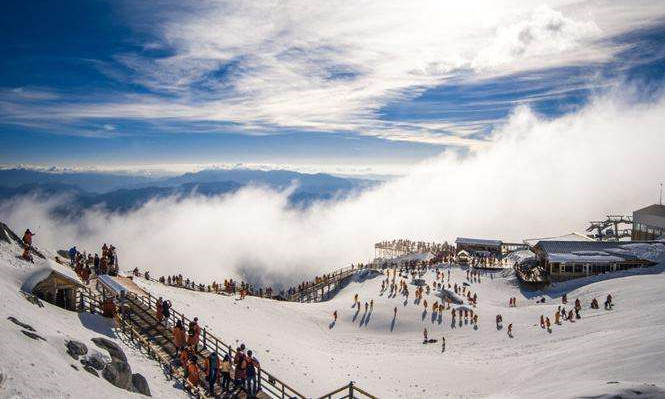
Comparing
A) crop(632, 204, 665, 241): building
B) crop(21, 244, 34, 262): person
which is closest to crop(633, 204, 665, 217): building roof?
crop(632, 204, 665, 241): building

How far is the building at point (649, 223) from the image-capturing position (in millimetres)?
59803

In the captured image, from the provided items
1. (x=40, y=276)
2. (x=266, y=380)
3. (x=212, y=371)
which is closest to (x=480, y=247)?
(x=266, y=380)

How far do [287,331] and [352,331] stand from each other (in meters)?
6.54

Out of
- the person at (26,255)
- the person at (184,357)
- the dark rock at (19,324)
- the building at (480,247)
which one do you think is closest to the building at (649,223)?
the building at (480,247)

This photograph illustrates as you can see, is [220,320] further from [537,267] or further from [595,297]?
[537,267]

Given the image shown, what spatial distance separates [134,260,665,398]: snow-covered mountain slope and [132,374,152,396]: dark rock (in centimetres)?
819

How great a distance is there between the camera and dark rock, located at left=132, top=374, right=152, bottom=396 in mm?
14078

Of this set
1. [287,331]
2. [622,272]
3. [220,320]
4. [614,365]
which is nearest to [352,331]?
[287,331]

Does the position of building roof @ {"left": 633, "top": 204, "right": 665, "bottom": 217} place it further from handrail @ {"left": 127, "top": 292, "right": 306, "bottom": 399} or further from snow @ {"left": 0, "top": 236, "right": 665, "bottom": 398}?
handrail @ {"left": 127, "top": 292, "right": 306, "bottom": 399}

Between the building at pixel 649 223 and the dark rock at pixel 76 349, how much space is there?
7480 cm

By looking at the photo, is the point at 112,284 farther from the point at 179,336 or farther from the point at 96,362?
the point at 96,362

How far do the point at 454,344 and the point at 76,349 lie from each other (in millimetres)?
27300

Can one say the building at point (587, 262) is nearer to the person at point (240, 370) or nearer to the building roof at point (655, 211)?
the building roof at point (655, 211)

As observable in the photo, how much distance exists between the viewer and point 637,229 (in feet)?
221
